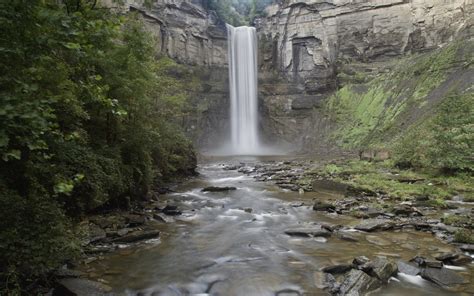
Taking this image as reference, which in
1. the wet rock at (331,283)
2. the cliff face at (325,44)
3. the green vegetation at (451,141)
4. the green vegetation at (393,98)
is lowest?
the wet rock at (331,283)

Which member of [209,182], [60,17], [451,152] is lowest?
[209,182]

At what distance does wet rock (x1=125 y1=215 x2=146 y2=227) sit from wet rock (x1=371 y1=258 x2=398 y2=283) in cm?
576

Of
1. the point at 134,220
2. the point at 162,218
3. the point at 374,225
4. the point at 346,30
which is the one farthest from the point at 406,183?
the point at 346,30

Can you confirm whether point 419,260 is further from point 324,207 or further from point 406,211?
point 324,207

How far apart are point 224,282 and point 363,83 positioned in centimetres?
3912

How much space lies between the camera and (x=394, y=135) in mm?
28172

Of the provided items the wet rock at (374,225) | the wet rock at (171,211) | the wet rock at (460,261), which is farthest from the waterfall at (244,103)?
the wet rock at (460,261)

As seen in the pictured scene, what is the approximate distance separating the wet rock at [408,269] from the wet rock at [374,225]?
237 cm

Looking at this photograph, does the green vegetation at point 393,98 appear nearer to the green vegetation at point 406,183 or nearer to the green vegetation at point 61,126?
the green vegetation at point 406,183

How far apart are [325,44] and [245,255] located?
145ft

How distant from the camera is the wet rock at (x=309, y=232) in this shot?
8211mm

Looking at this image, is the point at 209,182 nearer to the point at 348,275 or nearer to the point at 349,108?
the point at 348,275

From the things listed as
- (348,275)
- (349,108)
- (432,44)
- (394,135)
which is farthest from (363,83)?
(348,275)

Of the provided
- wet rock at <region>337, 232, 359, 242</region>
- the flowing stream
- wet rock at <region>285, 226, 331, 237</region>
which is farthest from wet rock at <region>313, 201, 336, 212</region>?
wet rock at <region>337, 232, 359, 242</region>
